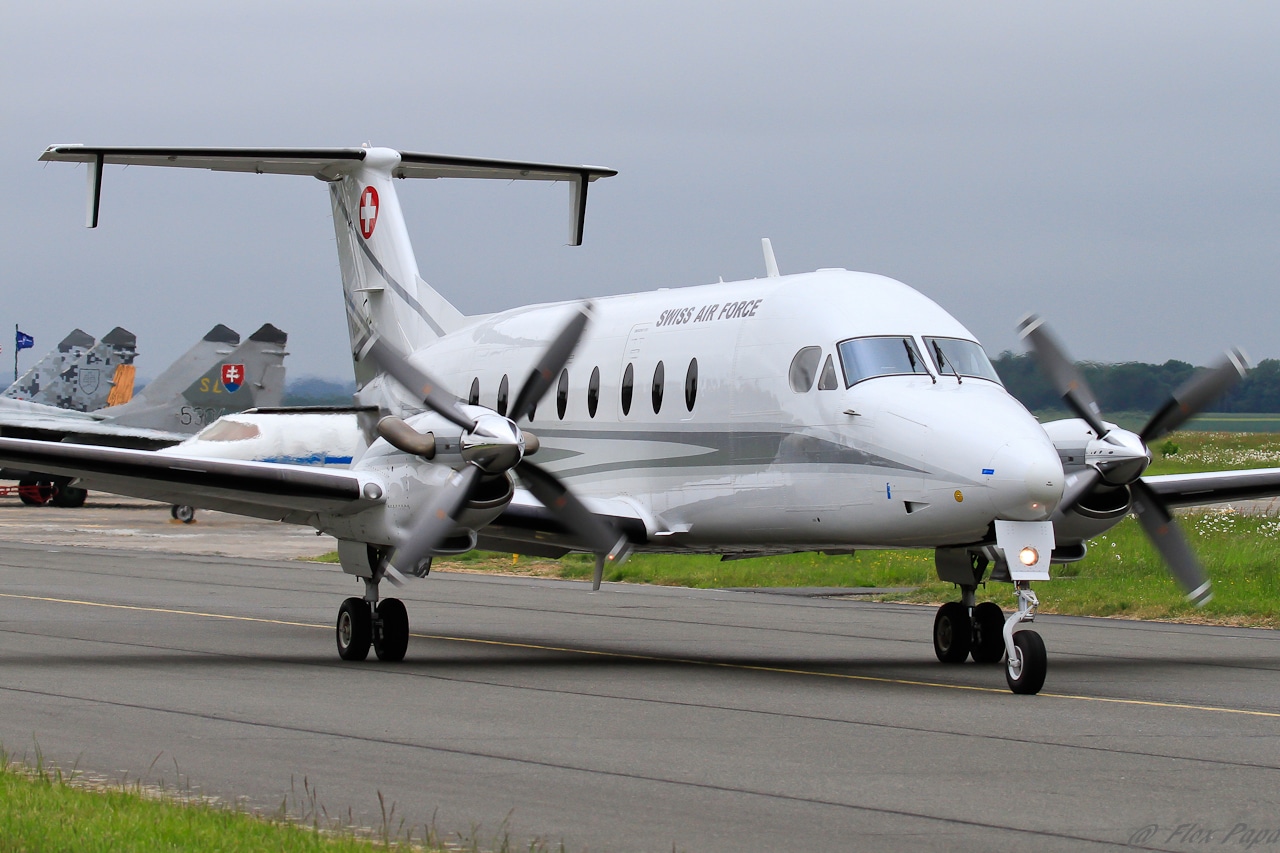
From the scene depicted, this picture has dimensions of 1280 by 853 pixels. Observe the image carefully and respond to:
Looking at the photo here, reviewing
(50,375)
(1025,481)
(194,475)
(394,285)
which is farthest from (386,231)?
(50,375)

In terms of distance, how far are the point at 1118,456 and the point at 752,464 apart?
10.7ft

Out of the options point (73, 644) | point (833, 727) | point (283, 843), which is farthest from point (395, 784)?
point (73, 644)

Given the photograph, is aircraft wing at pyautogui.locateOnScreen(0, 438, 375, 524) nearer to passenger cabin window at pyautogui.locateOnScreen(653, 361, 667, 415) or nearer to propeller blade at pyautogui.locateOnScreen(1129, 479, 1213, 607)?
passenger cabin window at pyautogui.locateOnScreen(653, 361, 667, 415)

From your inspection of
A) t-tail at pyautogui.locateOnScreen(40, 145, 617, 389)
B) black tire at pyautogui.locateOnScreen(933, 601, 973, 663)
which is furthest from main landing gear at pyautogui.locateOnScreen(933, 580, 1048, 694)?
t-tail at pyautogui.locateOnScreen(40, 145, 617, 389)

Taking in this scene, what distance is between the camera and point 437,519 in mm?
14461

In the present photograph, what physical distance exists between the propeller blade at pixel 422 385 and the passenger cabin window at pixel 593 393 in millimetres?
2628

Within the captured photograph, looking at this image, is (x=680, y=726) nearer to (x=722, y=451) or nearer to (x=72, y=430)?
(x=722, y=451)

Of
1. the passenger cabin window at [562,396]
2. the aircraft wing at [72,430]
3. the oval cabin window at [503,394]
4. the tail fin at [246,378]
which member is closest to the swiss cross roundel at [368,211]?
the oval cabin window at [503,394]

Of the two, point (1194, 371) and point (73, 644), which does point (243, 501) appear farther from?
point (1194, 371)

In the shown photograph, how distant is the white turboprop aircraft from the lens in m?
13.1

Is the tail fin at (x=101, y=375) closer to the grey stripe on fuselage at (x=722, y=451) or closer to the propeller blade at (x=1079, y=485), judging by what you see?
the grey stripe on fuselage at (x=722, y=451)

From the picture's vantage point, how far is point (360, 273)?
21656mm

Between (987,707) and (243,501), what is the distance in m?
7.50

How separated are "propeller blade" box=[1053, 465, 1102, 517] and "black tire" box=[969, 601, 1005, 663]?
1.57 m
